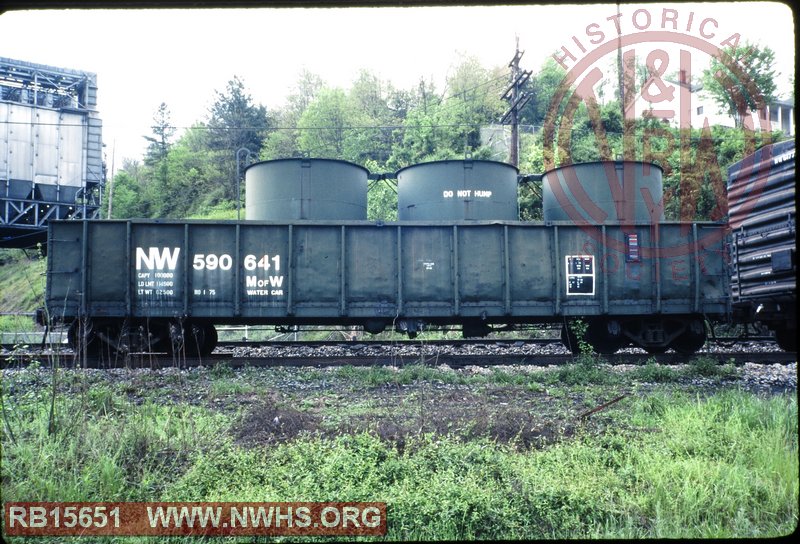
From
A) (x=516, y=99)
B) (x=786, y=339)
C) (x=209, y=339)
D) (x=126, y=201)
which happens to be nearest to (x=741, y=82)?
(x=516, y=99)

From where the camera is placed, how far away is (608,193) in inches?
434

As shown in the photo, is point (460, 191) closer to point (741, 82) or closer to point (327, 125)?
point (741, 82)

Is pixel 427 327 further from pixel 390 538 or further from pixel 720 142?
pixel 720 142

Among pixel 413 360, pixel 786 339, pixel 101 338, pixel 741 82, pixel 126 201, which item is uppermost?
pixel 741 82

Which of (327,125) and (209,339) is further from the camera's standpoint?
(327,125)

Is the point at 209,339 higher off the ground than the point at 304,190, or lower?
lower

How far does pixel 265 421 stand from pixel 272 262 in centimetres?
554

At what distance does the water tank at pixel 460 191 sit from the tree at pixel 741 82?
7.98 metres

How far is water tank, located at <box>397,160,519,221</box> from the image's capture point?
11.0 metres

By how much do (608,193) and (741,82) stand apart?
1853 centimetres

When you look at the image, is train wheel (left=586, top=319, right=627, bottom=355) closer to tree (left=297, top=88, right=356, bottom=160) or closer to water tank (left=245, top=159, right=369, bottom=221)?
water tank (left=245, top=159, right=369, bottom=221)

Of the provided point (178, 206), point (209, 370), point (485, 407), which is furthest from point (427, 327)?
point (178, 206)

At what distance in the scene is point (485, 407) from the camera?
5680mm

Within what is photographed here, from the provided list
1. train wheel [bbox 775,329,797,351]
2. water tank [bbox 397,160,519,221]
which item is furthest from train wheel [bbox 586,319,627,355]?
water tank [bbox 397,160,519,221]
